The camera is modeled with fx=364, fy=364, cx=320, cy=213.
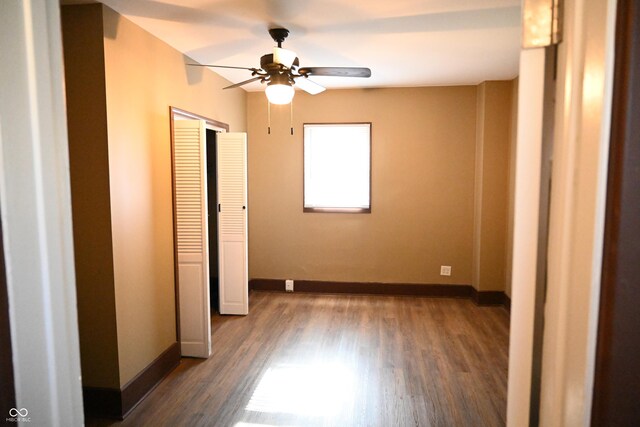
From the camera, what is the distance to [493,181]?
424 cm

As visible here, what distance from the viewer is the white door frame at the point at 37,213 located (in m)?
0.57

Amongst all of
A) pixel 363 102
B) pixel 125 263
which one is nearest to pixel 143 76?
pixel 125 263

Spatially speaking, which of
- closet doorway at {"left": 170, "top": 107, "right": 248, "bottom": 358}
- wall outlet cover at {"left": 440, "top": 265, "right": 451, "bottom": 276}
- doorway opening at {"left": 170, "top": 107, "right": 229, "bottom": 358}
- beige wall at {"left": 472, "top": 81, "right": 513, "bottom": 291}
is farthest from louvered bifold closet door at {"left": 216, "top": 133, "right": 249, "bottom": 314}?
beige wall at {"left": 472, "top": 81, "right": 513, "bottom": 291}

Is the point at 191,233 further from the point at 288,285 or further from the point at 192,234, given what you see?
the point at 288,285

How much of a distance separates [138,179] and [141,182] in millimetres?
38

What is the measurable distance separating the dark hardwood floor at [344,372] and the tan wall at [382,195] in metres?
0.69

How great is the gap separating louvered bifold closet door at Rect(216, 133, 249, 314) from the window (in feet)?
3.64

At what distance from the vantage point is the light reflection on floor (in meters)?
2.38

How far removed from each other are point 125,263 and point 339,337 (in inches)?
79.4

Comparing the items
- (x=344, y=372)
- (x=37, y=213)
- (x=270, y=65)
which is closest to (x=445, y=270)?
(x=344, y=372)

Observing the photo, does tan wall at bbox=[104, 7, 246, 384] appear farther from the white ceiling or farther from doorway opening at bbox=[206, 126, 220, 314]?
doorway opening at bbox=[206, 126, 220, 314]

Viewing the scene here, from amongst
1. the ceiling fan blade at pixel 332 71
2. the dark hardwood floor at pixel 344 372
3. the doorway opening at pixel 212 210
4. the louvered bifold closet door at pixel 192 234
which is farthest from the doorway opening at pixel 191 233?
the doorway opening at pixel 212 210

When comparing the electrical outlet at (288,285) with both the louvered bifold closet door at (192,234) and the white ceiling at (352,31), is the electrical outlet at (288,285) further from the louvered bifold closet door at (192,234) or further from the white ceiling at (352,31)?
the white ceiling at (352,31)

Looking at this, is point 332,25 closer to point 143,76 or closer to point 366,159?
point 143,76
